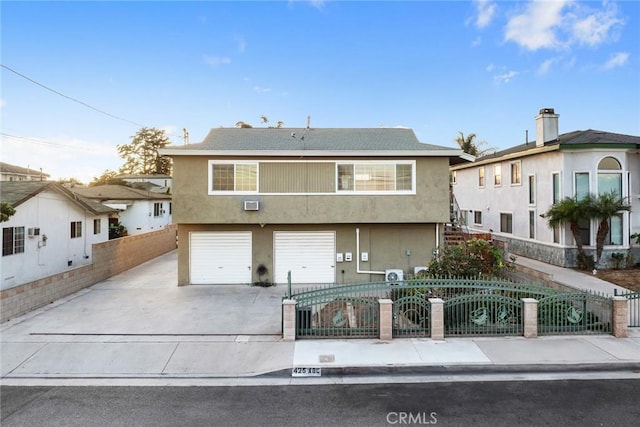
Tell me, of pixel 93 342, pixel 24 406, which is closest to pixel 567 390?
pixel 24 406

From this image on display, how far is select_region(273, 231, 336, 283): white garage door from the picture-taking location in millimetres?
14359

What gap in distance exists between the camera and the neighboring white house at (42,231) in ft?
42.8

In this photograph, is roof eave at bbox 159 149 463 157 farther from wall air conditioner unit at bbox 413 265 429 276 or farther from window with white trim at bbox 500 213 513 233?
window with white trim at bbox 500 213 513 233

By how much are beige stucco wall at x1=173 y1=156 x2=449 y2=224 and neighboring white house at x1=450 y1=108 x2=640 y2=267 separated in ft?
23.9

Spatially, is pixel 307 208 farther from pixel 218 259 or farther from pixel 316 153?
pixel 218 259

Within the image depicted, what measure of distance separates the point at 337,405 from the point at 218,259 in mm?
9796

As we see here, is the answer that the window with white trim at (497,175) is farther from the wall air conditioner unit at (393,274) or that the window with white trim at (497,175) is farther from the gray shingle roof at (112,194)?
the gray shingle roof at (112,194)

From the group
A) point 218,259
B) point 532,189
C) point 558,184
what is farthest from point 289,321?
point 532,189

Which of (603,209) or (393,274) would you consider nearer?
(393,274)

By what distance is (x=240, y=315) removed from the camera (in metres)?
10.2

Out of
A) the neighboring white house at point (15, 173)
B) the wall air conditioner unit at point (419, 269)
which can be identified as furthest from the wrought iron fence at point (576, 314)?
the neighboring white house at point (15, 173)

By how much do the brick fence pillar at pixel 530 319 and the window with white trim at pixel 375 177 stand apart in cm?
646

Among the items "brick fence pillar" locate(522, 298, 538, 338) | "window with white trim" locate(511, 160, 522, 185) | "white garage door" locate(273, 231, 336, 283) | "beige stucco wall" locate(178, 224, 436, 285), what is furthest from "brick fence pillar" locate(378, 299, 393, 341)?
"window with white trim" locate(511, 160, 522, 185)

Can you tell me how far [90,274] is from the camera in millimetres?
13898
